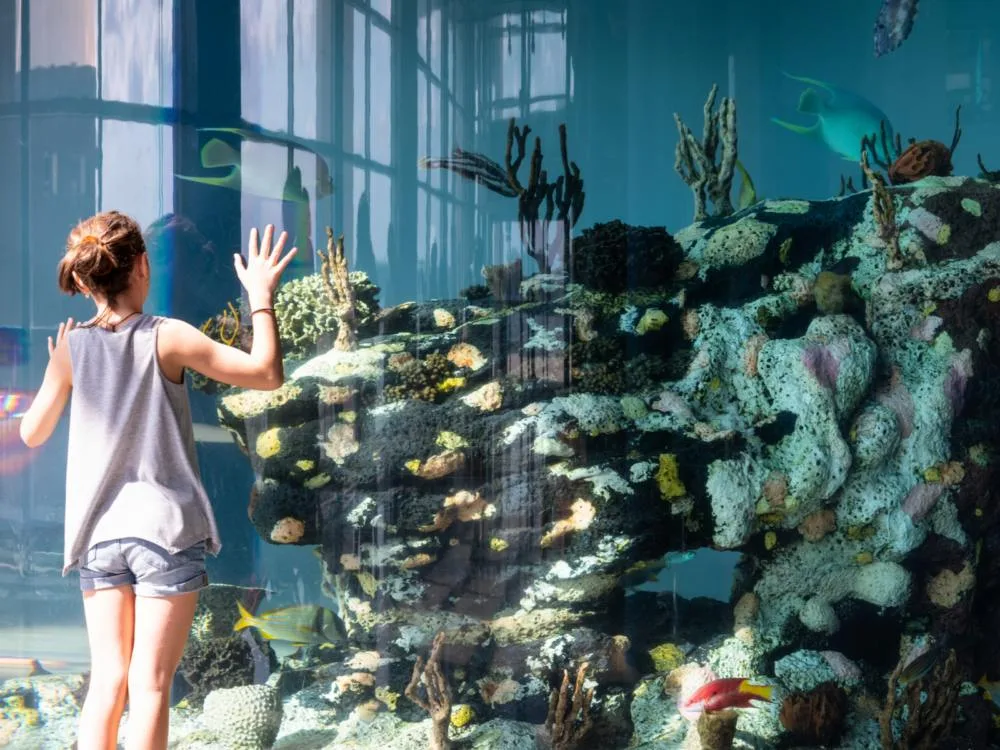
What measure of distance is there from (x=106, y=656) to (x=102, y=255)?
44.6 inches

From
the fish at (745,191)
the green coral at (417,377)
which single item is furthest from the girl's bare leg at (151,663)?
the fish at (745,191)

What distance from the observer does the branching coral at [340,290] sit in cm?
404

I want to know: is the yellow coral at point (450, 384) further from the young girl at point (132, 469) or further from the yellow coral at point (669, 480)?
the young girl at point (132, 469)

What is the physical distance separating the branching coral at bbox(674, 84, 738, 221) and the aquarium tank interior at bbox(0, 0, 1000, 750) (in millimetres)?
170

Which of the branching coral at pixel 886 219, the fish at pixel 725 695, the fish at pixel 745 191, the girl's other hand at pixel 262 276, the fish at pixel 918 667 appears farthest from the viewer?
the fish at pixel 745 191

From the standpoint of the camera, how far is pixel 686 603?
4.34 meters

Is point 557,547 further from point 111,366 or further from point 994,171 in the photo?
point 994,171

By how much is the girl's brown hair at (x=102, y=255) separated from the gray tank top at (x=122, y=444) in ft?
0.39

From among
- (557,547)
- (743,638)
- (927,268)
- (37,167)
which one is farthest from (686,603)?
(37,167)

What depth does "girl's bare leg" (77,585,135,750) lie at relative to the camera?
7.06 feet

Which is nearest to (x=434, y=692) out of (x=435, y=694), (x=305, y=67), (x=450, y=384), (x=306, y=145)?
(x=435, y=694)

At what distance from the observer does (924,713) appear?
12.5ft

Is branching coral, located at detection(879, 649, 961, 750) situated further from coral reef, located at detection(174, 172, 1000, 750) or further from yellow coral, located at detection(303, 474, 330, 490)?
yellow coral, located at detection(303, 474, 330, 490)

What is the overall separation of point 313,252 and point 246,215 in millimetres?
428
